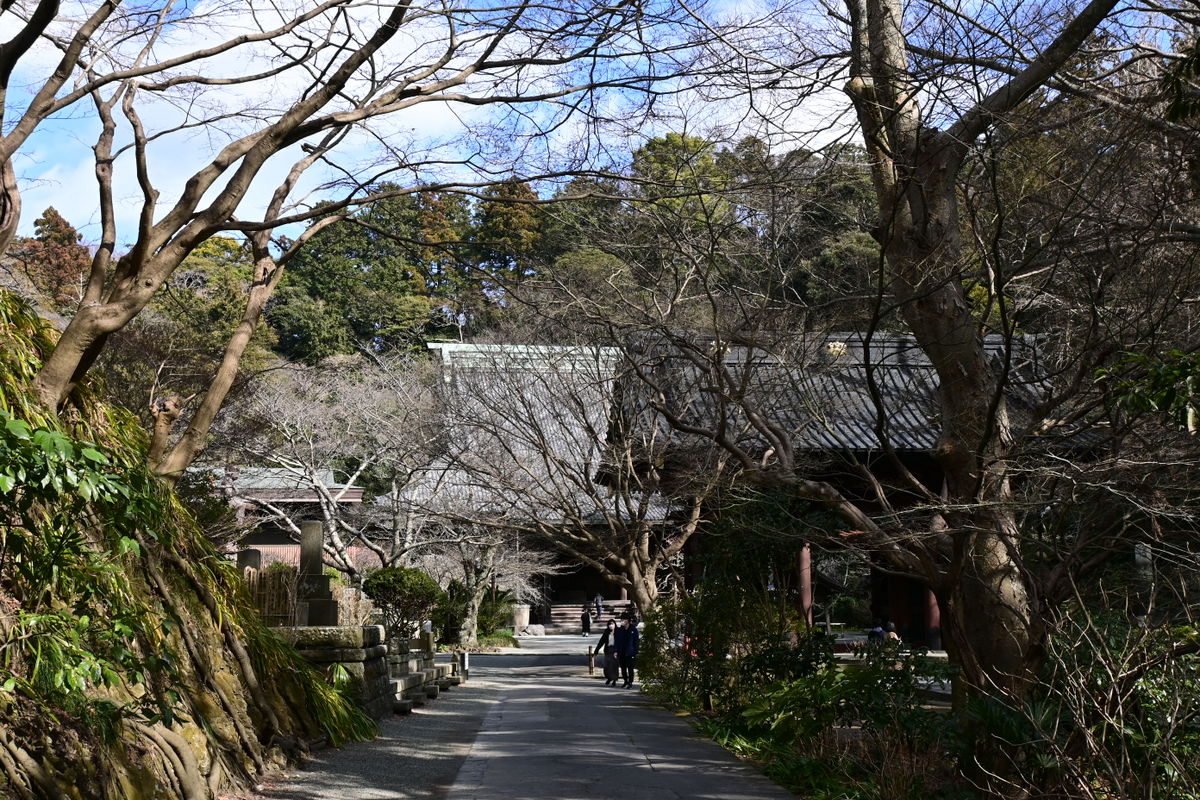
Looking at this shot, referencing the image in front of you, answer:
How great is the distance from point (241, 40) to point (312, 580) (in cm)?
719

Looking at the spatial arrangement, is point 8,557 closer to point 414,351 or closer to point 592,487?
point 592,487

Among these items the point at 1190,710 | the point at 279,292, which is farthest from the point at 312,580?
the point at 279,292

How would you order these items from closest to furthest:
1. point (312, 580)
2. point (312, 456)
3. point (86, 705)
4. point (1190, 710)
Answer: point (1190, 710), point (86, 705), point (312, 580), point (312, 456)

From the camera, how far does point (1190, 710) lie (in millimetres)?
5336

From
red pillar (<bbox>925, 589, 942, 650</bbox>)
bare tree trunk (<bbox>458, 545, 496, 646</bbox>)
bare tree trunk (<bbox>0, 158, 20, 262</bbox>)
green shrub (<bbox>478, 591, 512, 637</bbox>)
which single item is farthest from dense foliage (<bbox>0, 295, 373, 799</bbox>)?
green shrub (<bbox>478, 591, 512, 637</bbox>)

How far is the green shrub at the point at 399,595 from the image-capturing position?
66.4 ft

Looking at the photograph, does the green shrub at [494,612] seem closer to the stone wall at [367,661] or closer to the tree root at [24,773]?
the stone wall at [367,661]

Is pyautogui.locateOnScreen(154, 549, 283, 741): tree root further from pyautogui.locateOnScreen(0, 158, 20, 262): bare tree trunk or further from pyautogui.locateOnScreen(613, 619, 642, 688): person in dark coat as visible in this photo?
pyautogui.locateOnScreen(613, 619, 642, 688): person in dark coat

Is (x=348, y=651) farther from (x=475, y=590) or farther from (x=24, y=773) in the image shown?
(x=475, y=590)

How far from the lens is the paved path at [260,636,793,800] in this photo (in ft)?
28.1

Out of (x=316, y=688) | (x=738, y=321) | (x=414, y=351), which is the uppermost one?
(x=414, y=351)

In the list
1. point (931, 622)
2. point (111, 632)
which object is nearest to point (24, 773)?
point (111, 632)

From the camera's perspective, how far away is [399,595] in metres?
20.3

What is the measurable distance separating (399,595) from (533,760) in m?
10.4
